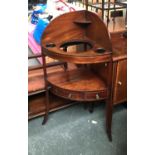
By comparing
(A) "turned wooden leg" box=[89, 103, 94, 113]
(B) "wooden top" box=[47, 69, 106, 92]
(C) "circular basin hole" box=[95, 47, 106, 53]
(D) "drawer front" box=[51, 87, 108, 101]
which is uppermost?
(C) "circular basin hole" box=[95, 47, 106, 53]

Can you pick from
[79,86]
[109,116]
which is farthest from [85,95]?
[109,116]

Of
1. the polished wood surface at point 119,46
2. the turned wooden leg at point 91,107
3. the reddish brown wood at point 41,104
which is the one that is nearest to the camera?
the polished wood surface at point 119,46

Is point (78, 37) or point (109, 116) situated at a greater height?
point (78, 37)

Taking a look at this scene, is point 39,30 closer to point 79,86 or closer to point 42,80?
point 42,80

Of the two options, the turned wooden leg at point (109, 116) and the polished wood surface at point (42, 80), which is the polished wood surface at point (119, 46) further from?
the turned wooden leg at point (109, 116)

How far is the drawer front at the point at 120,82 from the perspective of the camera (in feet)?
5.07

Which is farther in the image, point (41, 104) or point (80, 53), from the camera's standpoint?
point (41, 104)

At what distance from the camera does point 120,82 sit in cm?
162

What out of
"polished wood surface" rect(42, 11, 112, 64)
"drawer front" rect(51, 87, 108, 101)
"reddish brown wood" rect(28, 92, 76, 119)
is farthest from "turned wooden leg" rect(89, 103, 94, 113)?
"polished wood surface" rect(42, 11, 112, 64)

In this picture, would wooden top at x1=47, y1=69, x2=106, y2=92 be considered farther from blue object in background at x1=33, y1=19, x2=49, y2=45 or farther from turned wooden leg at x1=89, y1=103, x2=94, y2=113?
blue object in background at x1=33, y1=19, x2=49, y2=45

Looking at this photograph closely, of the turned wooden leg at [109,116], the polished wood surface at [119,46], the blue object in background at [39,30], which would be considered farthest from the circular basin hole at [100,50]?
the blue object in background at [39,30]

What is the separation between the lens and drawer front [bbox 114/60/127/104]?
5.07 ft

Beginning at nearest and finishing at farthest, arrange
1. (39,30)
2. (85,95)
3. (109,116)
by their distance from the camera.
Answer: (85,95) → (109,116) → (39,30)
